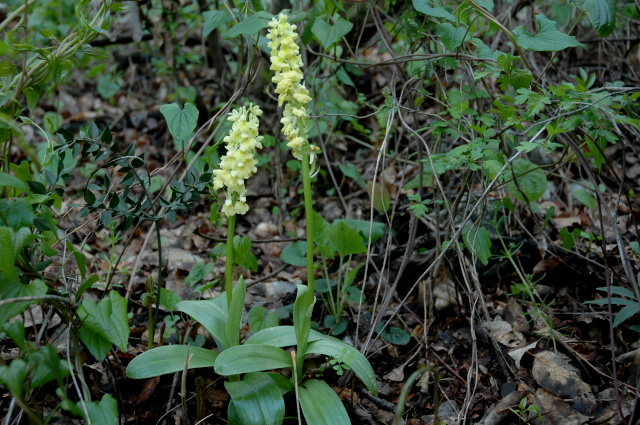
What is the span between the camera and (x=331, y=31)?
228 cm

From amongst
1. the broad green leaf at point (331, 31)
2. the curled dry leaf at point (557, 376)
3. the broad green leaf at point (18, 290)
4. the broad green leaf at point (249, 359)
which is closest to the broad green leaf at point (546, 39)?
the broad green leaf at point (331, 31)

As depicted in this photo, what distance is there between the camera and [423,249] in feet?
9.36

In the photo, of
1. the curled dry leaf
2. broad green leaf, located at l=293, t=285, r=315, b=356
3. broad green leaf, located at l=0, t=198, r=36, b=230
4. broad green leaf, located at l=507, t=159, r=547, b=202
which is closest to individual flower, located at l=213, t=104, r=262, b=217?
broad green leaf, located at l=293, t=285, r=315, b=356

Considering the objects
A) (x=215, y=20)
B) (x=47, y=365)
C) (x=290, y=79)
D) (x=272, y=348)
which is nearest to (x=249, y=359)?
(x=272, y=348)

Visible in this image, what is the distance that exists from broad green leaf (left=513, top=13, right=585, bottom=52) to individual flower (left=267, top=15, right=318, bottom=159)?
2.81 ft

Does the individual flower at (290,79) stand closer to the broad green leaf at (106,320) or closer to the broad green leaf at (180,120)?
the broad green leaf at (180,120)

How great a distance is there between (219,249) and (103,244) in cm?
150

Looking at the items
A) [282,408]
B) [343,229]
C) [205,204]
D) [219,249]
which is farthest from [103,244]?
[282,408]

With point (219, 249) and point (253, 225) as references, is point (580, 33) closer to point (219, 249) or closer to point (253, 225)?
point (253, 225)

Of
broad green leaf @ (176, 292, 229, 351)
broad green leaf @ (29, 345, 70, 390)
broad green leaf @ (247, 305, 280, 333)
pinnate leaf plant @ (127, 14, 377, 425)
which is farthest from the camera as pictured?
broad green leaf @ (247, 305, 280, 333)

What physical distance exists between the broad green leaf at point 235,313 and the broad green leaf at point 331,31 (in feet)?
3.49

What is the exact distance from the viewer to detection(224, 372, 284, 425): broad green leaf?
70.4 inches

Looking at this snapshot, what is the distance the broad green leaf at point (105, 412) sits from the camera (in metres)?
1.52

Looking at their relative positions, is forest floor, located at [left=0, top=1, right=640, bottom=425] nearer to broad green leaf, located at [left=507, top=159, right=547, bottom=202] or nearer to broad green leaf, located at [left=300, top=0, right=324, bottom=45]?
broad green leaf, located at [left=507, top=159, right=547, bottom=202]
